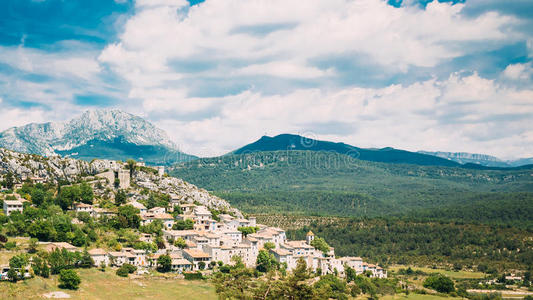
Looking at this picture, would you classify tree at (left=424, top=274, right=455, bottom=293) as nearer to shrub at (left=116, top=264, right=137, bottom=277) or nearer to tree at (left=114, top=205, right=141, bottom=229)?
shrub at (left=116, top=264, right=137, bottom=277)

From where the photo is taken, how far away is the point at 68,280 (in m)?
62.0

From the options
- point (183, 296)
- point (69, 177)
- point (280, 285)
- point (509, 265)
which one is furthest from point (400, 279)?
point (69, 177)

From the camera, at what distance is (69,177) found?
10562cm

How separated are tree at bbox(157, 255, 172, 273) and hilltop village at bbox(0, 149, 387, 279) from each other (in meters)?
1.09

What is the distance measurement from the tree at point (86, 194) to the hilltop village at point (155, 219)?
28 centimetres

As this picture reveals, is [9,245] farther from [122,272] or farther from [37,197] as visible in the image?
[37,197]

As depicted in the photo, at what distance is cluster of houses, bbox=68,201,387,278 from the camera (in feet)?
253

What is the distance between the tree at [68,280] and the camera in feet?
203

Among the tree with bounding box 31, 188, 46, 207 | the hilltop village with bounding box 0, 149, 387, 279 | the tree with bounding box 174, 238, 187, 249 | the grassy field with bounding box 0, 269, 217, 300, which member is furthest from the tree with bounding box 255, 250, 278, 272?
→ the tree with bounding box 31, 188, 46, 207

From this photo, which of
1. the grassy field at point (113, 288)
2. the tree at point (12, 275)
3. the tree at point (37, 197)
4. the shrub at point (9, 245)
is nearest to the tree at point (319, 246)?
the grassy field at point (113, 288)

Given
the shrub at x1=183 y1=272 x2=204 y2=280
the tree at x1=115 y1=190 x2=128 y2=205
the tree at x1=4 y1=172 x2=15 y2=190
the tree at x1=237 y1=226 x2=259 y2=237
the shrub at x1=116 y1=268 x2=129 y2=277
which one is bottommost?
the shrub at x1=183 y1=272 x2=204 y2=280

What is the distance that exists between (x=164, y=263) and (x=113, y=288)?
11769mm

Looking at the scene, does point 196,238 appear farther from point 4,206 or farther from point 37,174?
point 37,174

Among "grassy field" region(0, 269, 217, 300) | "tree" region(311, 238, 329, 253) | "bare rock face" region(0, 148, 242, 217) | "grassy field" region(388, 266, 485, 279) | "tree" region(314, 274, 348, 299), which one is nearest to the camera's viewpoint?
"grassy field" region(0, 269, 217, 300)
